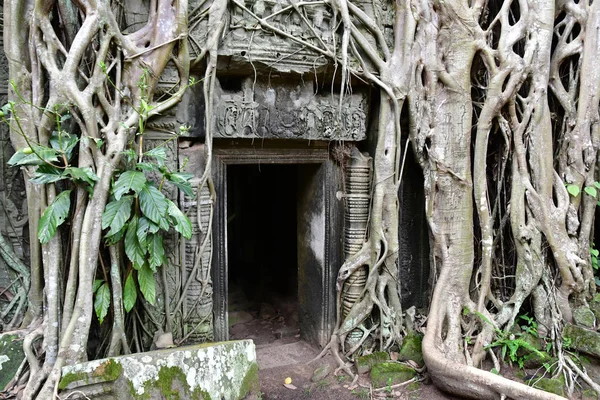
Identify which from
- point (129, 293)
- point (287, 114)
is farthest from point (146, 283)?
point (287, 114)

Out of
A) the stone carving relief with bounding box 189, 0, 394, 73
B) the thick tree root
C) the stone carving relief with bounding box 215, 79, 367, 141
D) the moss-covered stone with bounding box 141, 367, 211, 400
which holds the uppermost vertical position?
the stone carving relief with bounding box 189, 0, 394, 73

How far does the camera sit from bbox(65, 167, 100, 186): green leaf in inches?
93.7

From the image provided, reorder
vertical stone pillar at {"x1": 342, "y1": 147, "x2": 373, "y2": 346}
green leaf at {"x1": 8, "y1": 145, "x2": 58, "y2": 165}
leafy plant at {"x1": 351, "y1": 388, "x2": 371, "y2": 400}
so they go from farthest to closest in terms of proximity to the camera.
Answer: vertical stone pillar at {"x1": 342, "y1": 147, "x2": 373, "y2": 346} < leafy plant at {"x1": 351, "y1": 388, "x2": 371, "y2": 400} < green leaf at {"x1": 8, "y1": 145, "x2": 58, "y2": 165}

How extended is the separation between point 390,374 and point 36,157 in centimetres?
253

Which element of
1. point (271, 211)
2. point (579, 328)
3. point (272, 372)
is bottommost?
point (272, 372)

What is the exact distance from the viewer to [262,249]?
19.3 ft

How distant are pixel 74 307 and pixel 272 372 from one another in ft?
5.03

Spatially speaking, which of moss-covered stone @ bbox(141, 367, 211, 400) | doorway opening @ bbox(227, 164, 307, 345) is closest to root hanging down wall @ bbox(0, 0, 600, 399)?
moss-covered stone @ bbox(141, 367, 211, 400)

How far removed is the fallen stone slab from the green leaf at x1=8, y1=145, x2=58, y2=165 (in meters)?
1.05

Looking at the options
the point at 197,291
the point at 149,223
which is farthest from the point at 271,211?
the point at 149,223

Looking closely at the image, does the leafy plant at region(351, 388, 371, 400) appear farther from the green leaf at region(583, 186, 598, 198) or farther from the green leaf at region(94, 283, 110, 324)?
the green leaf at region(583, 186, 598, 198)

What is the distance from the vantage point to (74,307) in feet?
8.12

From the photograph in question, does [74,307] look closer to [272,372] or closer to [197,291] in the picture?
[197,291]

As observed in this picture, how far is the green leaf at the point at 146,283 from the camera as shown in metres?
2.62
